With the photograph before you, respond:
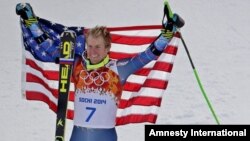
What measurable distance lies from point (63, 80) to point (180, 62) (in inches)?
196

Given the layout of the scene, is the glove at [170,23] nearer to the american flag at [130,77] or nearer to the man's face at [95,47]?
the american flag at [130,77]

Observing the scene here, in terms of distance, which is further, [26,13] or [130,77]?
[130,77]

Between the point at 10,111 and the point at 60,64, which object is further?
the point at 10,111

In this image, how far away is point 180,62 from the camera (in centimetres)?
982

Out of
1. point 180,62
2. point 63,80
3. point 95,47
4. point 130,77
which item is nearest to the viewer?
point 95,47

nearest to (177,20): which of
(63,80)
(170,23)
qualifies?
(170,23)

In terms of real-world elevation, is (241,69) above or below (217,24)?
below

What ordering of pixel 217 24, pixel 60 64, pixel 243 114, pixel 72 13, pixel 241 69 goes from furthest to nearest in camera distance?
1. pixel 72 13
2. pixel 217 24
3. pixel 241 69
4. pixel 243 114
5. pixel 60 64

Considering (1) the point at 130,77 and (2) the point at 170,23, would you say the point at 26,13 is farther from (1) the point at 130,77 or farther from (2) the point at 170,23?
(2) the point at 170,23

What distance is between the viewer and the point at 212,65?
9688mm

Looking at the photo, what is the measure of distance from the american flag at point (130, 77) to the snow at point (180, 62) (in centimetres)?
163

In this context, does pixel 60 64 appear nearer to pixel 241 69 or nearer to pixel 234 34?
pixel 241 69

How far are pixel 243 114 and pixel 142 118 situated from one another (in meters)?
2.73

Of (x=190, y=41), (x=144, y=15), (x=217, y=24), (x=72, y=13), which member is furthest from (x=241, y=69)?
(x=72, y=13)
